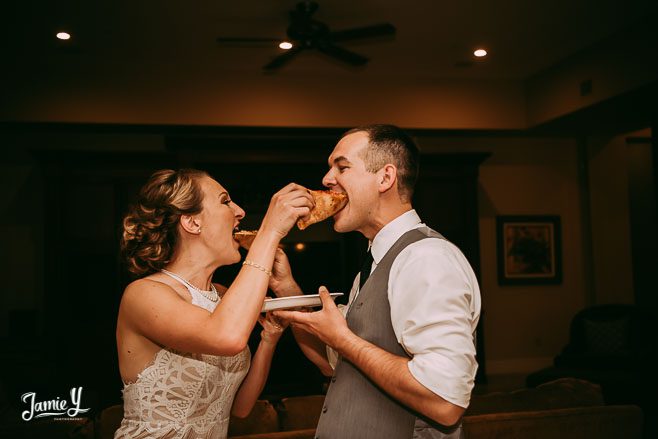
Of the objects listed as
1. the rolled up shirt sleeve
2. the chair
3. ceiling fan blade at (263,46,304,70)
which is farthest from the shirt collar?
the chair

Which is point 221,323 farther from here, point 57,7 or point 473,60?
point 473,60

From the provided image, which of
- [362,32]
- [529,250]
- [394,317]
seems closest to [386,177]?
[394,317]

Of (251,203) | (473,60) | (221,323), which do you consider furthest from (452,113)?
(221,323)

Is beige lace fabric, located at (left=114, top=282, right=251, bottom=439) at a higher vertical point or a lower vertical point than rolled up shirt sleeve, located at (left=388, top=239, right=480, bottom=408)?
lower

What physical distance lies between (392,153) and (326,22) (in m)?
3.81

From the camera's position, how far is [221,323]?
152 cm

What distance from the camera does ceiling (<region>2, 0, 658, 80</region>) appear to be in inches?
189

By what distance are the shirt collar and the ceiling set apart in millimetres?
3543

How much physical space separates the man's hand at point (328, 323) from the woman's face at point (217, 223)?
0.53 metres

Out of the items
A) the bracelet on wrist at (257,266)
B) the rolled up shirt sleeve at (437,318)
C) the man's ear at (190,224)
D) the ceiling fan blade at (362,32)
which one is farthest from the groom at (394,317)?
the ceiling fan blade at (362,32)

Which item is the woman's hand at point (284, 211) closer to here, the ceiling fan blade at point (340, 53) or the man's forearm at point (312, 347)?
the man's forearm at point (312, 347)

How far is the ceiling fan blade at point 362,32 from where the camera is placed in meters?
4.27

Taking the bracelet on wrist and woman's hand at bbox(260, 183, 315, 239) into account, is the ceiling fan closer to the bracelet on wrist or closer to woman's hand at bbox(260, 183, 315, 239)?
woman's hand at bbox(260, 183, 315, 239)

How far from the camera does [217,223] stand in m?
1.96
